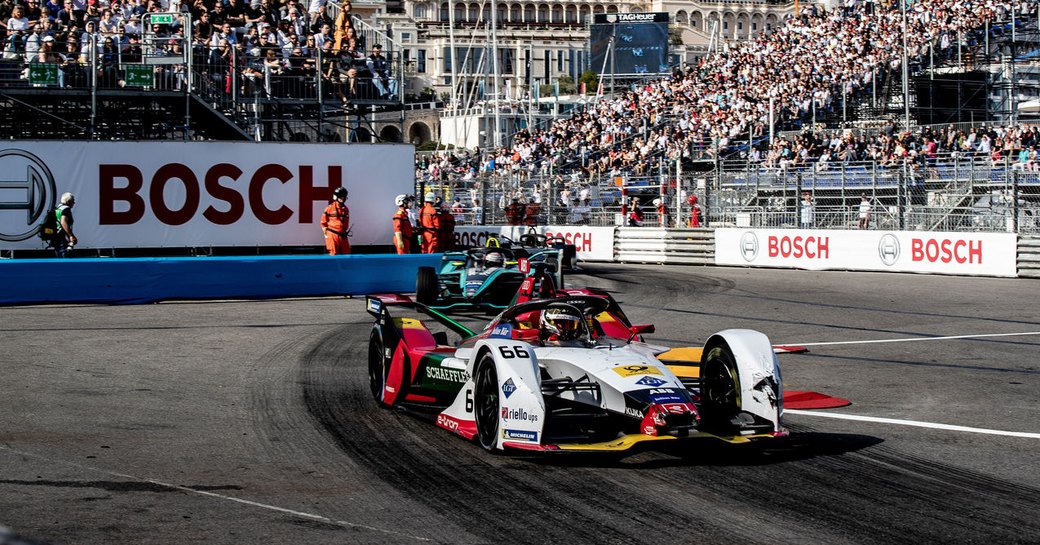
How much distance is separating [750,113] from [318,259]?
24.9m

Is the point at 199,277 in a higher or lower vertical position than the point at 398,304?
lower

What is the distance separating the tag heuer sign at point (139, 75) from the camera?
2578 centimetres

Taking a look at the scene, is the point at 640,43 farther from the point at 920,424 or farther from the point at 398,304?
the point at 920,424

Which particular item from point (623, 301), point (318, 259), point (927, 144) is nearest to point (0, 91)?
point (318, 259)

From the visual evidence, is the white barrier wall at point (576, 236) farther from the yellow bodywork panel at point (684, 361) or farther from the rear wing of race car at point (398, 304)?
the yellow bodywork panel at point (684, 361)

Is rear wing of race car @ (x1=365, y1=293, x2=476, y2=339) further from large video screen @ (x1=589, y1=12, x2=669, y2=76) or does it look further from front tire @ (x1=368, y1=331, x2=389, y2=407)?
large video screen @ (x1=589, y1=12, x2=669, y2=76)

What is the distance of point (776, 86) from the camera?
42688 mm

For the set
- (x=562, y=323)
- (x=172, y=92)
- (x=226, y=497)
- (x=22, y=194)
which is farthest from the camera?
(x=172, y=92)

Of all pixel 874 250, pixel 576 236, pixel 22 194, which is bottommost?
pixel 874 250

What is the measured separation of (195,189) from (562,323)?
53.1 ft

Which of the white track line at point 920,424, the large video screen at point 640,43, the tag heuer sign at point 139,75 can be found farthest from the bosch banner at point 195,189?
the large video screen at point 640,43

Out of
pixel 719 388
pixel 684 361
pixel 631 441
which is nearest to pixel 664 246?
pixel 684 361

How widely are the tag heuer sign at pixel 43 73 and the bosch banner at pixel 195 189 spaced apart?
2.99 m

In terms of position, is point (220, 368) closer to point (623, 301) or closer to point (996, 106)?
point (623, 301)
